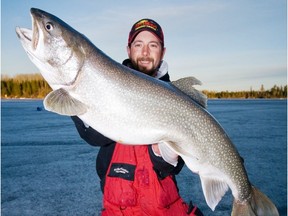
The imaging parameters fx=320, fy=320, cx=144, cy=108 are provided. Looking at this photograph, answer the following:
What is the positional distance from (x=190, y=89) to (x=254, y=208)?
1284mm

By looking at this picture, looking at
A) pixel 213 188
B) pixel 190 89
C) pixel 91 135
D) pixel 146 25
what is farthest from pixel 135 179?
pixel 146 25

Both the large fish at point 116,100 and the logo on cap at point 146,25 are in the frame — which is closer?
the large fish at point 116,100

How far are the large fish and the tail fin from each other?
483 millimetres

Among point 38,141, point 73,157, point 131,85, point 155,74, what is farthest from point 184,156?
point 38,141

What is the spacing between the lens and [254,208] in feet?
9.95

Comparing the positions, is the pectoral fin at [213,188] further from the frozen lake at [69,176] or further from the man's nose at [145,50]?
the frozen lake at [69,176]

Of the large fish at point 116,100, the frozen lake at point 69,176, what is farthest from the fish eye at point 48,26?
the frozen lake at point 69,176

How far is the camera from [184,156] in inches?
113

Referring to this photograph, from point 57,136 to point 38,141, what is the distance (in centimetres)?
131

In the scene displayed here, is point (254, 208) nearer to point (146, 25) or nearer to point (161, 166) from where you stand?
point (161, 166)

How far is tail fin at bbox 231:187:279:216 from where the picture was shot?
3.02 metres

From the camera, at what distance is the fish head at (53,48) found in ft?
8.54

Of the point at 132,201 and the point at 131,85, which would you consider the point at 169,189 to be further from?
the point at 131,85

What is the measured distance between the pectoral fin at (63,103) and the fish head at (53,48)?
0.08 metres
